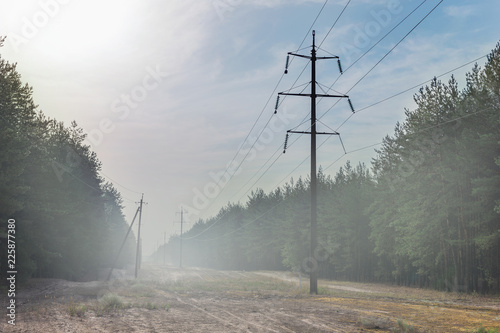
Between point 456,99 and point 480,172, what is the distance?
691cm

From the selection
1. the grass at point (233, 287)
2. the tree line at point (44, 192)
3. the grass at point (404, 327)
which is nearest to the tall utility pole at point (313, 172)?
the grass at point (233, 287)

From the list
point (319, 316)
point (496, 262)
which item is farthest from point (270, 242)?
point (319, 316)

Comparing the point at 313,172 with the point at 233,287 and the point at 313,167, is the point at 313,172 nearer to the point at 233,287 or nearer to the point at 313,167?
the point at 313,167

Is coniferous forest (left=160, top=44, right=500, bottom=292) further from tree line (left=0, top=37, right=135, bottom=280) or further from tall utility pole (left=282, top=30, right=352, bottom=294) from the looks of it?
tree line (left=0, top=37, right=135, bottom=280)

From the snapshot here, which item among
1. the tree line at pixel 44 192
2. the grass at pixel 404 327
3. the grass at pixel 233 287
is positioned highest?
the tree line at pixel 44 192

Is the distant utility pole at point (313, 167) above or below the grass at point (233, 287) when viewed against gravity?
above

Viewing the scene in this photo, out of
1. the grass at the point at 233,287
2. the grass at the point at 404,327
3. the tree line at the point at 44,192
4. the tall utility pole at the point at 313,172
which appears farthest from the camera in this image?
the grass at the point at 233,287

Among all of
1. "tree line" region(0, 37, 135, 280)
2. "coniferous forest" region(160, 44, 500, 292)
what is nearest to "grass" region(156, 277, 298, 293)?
"coniferous forest" region(160, 44, 500, 292)

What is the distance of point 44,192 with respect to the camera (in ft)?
123

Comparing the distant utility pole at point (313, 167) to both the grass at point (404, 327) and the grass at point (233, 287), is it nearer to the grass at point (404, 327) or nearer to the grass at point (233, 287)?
the grass at point (233, 287)

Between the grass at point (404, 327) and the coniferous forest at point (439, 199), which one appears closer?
the grass at point (404, 327)

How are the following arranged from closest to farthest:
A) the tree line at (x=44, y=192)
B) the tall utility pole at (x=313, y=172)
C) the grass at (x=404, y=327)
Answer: the grass at (x=404, y=327) → the tall utility pole at (x=313, y=172) → the tree line at (x=44, y=192)

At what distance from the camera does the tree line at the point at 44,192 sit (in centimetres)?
2866

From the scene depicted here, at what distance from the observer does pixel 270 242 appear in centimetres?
9550
